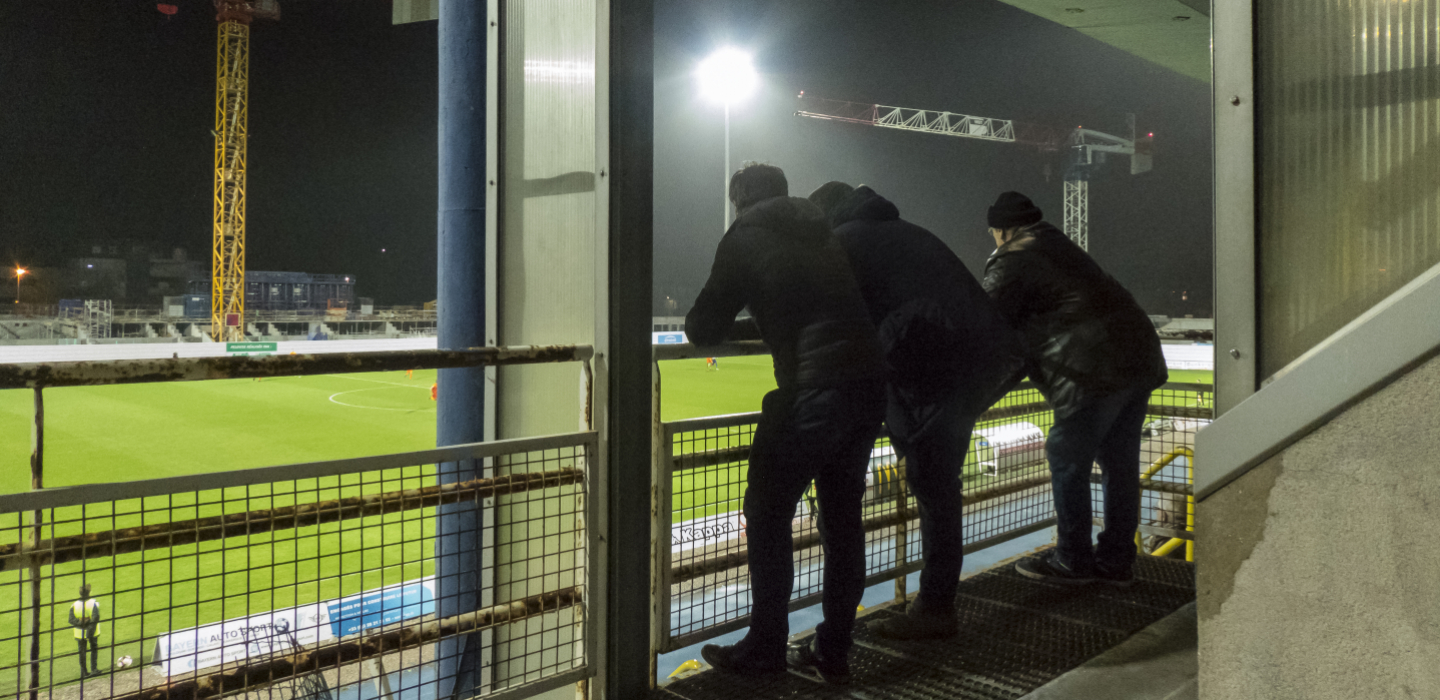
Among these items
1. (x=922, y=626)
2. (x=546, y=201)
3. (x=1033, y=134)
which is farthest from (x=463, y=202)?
(x=1033, y=134)

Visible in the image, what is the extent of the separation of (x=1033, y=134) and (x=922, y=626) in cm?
5950

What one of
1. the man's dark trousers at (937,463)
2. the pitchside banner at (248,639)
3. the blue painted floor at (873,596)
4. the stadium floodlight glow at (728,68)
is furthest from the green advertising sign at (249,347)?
the man's dark trousers at (937,463)

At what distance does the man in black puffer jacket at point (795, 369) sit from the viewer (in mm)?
2352

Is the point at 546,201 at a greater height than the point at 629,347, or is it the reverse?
the point at 546,201

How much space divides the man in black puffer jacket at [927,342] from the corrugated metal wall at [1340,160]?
112 centimetres

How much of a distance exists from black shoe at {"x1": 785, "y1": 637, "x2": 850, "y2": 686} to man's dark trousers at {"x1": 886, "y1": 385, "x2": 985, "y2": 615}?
17.9 inches

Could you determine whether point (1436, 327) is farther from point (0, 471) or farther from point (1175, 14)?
point (0, 471)

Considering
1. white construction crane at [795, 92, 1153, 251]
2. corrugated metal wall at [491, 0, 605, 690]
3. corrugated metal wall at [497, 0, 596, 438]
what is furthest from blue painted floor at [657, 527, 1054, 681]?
white construction crane at [795, 92, 1153, 251]

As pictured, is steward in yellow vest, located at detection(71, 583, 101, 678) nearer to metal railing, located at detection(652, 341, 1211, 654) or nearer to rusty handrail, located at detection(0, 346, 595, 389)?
rusty handrail, located at detection(0, 346, 595, 389)

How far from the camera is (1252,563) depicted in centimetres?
148

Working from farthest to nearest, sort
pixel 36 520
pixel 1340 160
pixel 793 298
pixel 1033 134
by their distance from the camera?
pixel 1033 134, pixel 793 298, pixel 36 520, pixel 1340 160

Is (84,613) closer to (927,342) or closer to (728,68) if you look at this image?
(927,342)

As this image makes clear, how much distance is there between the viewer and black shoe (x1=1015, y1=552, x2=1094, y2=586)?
3.59 m

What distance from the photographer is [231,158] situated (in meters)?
57.6
